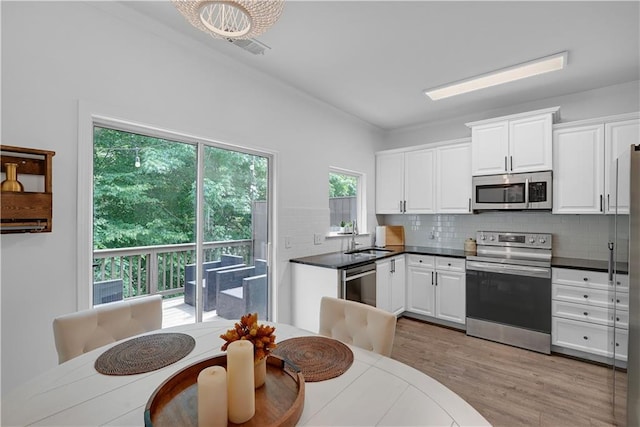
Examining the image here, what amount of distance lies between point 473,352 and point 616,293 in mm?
1443

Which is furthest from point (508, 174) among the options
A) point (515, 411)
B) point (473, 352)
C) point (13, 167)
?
point (13, 167)

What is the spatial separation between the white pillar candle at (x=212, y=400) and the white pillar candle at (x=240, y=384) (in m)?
0.04

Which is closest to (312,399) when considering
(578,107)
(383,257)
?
(383,257)

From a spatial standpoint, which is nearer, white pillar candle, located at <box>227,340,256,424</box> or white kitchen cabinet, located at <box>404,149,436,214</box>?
white pillar candle, located at <box>227,340,256,424</box>

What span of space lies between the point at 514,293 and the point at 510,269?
258mm

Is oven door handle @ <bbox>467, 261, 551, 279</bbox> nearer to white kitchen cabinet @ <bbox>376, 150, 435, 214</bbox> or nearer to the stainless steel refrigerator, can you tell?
white kitchen cabinet @ <bbox>376, 150, 435, 214</bbox>

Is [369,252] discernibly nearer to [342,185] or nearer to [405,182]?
[342,185]

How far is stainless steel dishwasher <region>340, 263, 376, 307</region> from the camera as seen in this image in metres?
3.05

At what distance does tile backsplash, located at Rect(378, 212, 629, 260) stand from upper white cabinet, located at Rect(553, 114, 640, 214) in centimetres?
28

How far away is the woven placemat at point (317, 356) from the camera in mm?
1181

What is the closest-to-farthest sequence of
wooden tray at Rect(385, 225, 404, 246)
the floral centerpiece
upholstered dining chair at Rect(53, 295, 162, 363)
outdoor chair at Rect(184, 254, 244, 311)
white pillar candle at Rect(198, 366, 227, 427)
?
white pillar candle at Rect(198, 366, 227, 427) < the floral centerpiece < upholstered dining chair at Rect(53, 295, 162, 363) < outdoor chair at Rect(184, 254, 244, 311) < wooden tray at Rect(385, 225, 404, 246)

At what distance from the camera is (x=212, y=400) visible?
0.83 metres

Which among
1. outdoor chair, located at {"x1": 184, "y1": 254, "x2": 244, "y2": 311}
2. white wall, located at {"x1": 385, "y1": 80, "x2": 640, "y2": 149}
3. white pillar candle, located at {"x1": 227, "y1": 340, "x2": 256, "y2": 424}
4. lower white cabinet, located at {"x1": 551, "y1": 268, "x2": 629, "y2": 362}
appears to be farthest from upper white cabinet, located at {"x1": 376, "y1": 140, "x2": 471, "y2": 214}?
white pillar candle, located at {"x1": 227, "y1": 340, "x2": 256, "y2": 424}

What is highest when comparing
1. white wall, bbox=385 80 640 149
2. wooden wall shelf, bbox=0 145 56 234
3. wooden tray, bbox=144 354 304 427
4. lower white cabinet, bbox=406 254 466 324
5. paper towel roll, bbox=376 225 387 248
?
white wall, bbox=385 80 640 149
